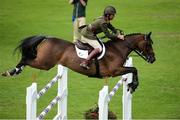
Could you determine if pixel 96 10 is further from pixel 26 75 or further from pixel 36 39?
pixel 36 39

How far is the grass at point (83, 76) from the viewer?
17234 millimetres

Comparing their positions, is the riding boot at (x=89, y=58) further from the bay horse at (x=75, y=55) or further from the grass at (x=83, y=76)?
the grass at (x=83, y=76)

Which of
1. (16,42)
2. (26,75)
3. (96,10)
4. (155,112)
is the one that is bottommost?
(155,112)

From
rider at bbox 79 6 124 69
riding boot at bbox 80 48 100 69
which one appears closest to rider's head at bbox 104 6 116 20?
rider at bbox 79 6 124 69

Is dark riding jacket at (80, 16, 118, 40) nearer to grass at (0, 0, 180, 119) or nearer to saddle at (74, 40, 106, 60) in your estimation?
saddle at (74, 40, 106, 60)

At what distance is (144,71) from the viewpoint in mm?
20391

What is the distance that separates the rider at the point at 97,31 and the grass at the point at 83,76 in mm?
2653

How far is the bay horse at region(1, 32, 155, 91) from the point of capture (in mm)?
14141

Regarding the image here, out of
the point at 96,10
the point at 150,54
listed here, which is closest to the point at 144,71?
the point at 150,54

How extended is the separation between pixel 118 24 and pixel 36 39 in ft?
39.8

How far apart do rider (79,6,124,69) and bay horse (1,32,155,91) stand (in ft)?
0.58

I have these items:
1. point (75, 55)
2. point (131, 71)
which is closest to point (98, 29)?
point (75, 55)

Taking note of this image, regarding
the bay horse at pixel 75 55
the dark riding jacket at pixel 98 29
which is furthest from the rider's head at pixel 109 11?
the bay horse at pixel 75 55

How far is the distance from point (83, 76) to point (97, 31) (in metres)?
5.92
